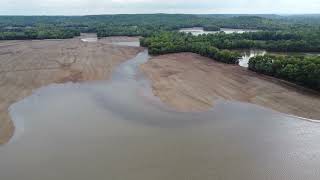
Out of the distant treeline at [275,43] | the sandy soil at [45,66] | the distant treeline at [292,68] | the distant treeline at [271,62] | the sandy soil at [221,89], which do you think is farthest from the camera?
the distant treeline at [275,43]

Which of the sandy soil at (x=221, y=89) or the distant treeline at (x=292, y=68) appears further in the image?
the distant treeline at (x=292, y=68)

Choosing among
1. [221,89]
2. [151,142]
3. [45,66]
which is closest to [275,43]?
[221,89]

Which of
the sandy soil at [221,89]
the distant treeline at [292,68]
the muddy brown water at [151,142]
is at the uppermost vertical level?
the distant treeline at [292,68]

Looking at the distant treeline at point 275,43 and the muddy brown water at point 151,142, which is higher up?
the distant treeline at point 275,43

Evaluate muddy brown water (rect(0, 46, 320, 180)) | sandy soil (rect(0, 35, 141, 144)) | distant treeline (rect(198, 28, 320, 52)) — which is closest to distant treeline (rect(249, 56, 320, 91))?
muddy brown water (rect(0, 46, 320, 180))

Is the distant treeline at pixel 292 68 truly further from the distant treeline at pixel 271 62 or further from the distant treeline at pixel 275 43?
the distant treeline at pixel 275 43

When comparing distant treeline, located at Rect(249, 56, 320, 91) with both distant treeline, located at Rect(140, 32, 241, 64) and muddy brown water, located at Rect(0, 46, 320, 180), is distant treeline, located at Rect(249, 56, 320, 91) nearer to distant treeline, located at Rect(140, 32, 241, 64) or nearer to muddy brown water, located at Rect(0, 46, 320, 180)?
distant treeline, located at Rect(140, 32, 241, 64)

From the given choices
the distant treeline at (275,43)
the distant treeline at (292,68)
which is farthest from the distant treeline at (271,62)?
the distant treeline at (275,43)

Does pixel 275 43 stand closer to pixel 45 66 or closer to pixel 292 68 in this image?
pixel 292 68
